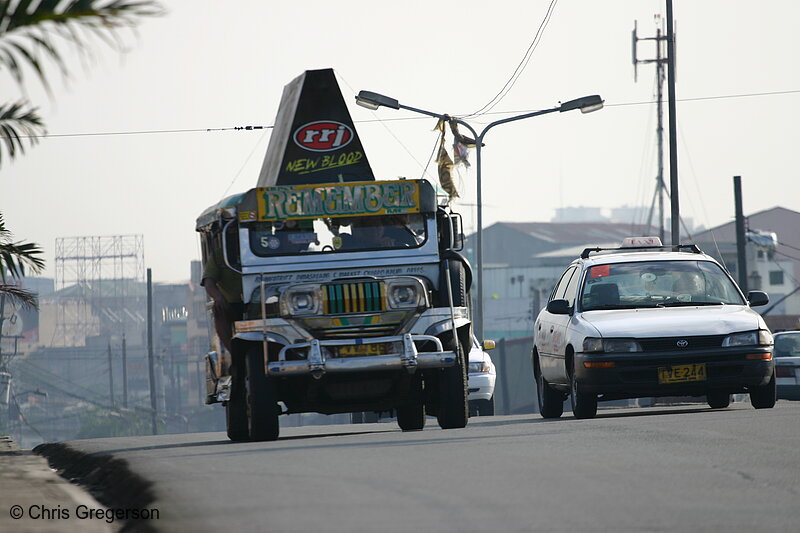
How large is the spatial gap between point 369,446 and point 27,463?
11.1ft

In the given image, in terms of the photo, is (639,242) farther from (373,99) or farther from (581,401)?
(373,99)

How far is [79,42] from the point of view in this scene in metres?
7.80

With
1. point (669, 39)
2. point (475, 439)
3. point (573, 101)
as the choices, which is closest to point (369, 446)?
point (475, 439)

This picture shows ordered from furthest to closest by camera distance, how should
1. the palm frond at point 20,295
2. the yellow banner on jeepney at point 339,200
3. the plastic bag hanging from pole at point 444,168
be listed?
the plastic bag hanging from pole at point 444,168
the palm frond at point 20,295
the yellow banner on jeepney at point 339,200

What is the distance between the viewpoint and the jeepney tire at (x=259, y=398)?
46.7 feet

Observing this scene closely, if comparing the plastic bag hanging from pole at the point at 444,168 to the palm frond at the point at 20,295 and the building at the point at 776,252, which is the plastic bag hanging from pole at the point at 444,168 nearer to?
the palm frond at the point at 20,295

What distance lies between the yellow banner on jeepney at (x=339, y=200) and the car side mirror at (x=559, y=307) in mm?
2379

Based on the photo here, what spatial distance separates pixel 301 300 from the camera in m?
14.2

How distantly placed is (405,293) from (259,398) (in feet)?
5.77

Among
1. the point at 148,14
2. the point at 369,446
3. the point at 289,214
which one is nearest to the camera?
the point at 148,14

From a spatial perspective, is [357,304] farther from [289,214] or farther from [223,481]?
[223,481]

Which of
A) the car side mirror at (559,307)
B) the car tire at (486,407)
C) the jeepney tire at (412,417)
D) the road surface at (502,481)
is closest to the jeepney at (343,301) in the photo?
the jeepney tire at (412,417)

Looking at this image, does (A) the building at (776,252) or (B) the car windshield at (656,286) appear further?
(A) the building at (776,252)

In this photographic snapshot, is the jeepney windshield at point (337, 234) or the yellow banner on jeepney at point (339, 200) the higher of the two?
the yellow banner on jeepney at point (339, 200)
